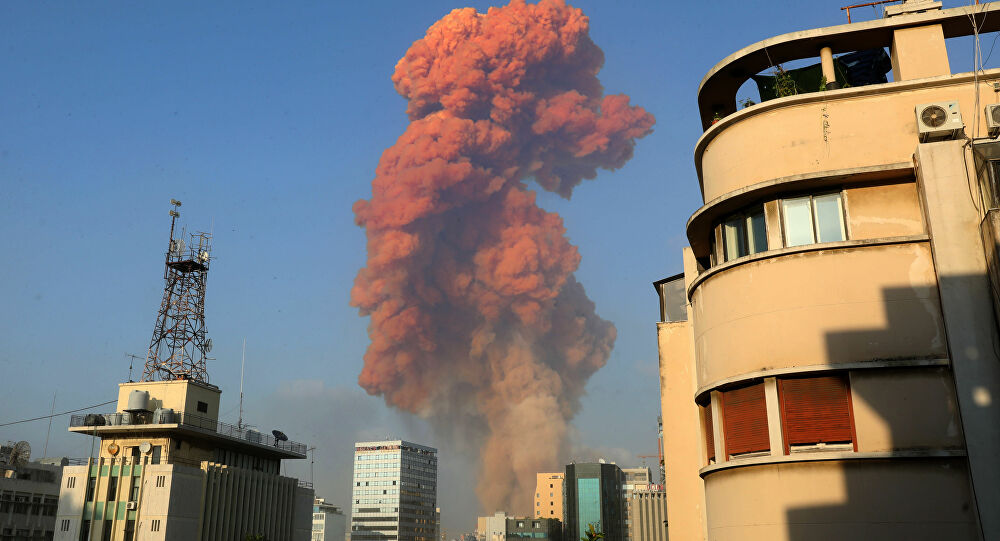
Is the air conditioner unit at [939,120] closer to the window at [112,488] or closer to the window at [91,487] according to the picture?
the window at [112,488]

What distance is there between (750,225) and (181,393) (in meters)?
64.7

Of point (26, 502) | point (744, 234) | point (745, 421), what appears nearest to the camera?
point (745, 421)

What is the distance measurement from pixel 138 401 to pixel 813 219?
66.6 meters

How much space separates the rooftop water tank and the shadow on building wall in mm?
66172

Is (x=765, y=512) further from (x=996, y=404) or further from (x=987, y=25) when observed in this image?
(x=987, y=25)

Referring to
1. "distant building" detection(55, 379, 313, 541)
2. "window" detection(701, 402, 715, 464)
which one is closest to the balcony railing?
"distant building" detection(55, 379, 313, 541)

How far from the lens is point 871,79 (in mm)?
23078

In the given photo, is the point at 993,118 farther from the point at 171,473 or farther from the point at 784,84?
the point at 171,473

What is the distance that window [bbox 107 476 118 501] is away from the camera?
66.5 meters

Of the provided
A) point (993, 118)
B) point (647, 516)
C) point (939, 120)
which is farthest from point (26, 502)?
point (647, 516)

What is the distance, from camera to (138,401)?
232 ft

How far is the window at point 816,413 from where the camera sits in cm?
1606

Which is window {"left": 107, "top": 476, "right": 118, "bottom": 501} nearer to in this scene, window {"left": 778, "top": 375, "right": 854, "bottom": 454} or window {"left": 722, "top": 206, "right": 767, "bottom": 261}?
window {"left": 722, "top": 206, "right": 767, "bottom": 261}

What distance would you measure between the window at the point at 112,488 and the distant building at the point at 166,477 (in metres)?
0.08
